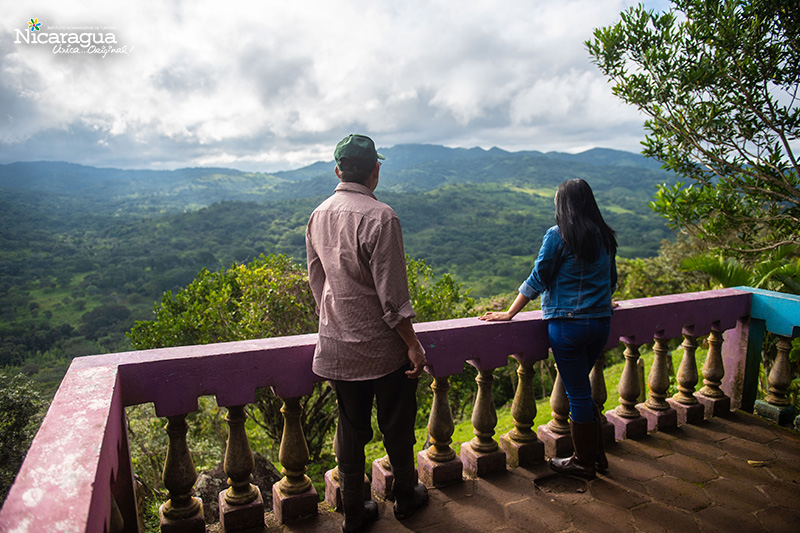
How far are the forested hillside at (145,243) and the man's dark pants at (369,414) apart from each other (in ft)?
30.6

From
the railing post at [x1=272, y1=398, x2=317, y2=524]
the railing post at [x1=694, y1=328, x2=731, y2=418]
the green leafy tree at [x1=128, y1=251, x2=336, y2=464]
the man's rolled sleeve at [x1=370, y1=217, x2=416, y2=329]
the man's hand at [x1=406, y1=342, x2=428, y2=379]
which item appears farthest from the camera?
the green leafy tree at [x1=128, y1=251, x2=336, y2=464]

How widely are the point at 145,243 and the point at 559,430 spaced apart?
7607 centimetres

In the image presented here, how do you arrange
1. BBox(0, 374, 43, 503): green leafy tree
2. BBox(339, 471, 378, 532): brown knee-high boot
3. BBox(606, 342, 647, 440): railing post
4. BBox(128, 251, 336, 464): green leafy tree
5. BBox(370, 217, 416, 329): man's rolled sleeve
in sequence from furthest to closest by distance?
BBox(128, 251, 336, 464): green leafy tree < BBox(0, 374, 43, 503): green leafy tree < BBox(606, 342, 647, 440): railing post < BBox(339, 471, 378, 532): brown knee-high boot < BBox(370, 217, 416, 329): man's rolled sleeve

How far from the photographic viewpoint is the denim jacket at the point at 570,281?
269 centimetres

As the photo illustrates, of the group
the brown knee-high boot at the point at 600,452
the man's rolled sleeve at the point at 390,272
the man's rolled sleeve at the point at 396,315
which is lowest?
the brown knee-high boot at the point at 600,452

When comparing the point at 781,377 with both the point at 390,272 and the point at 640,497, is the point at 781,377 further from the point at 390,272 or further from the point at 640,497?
the point at 390,272

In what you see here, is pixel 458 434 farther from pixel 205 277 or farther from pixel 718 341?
pixel 718 341

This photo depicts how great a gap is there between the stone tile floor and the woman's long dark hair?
1352mm

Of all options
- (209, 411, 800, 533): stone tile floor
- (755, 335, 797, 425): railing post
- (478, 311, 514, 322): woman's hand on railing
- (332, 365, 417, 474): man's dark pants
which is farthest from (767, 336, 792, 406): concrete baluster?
(332, 365, 417, 474): man's dark pants

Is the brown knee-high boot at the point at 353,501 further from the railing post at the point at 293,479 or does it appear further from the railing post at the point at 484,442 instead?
the railing post at the point at 484,442

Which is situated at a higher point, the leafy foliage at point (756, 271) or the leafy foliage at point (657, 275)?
the leafy foliage at point (756, 271)

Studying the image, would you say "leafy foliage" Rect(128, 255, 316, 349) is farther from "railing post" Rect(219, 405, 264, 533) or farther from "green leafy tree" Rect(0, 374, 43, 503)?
"railing post" Rect(219, 405, 264, 533)

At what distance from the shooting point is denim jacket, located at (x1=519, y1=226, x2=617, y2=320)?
8.82 ft

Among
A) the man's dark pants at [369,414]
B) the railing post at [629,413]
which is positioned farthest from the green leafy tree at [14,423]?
the railing post at [629,413]
